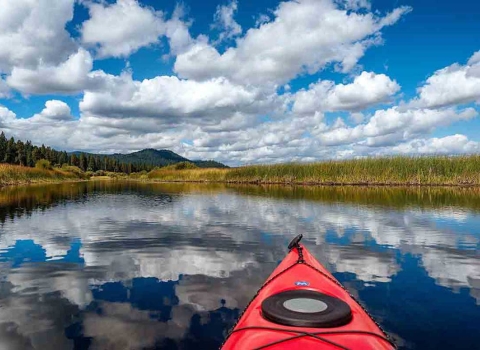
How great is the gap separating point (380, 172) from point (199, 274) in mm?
32338

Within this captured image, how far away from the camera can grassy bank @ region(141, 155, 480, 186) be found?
32.0 meters

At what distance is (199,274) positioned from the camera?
7.48 meters

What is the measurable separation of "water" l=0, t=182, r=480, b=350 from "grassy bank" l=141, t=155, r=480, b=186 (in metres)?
20.4

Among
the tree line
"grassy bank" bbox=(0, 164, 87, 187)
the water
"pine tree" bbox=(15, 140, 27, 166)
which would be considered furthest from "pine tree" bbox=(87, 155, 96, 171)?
the water

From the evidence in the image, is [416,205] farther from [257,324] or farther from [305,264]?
[257,324]

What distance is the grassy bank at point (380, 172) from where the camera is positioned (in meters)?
32.0

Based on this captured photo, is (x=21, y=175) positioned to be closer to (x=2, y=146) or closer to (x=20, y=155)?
(x=20, y=155)

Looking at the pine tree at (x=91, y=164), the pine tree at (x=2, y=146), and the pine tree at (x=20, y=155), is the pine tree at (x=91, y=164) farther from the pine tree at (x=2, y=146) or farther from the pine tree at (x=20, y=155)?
the pine tree at (x=2, y=146)

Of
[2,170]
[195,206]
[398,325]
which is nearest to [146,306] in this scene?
[398,325]

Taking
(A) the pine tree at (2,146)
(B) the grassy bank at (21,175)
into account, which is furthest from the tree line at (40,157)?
(B) the grassy bank at (21,175)

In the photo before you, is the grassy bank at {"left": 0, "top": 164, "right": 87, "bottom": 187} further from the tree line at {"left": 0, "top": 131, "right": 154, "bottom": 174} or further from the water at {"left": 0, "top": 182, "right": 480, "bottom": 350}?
the tree line at {"left": 0, "top": 131, "right": 154, "bottom": 174}

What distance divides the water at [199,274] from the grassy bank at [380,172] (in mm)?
20415

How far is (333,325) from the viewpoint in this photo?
3258 mm

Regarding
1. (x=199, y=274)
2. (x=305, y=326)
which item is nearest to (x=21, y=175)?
(x=199, y=274)
